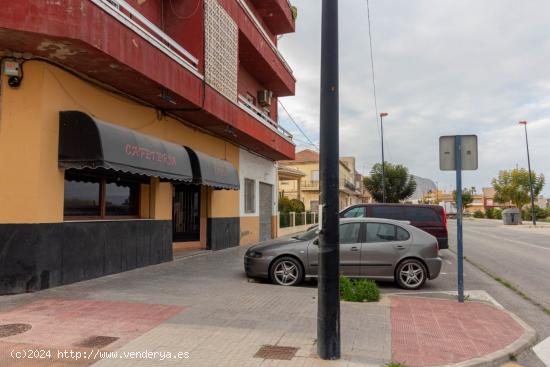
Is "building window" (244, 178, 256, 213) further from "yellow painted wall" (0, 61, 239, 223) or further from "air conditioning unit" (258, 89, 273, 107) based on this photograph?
"yellow painted wall" (0, 61, 239, 223)

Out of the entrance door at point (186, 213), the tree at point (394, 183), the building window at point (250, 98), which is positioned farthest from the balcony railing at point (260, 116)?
the tree at point (394, 183)

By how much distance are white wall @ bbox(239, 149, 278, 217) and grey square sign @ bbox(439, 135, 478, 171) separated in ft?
38.4

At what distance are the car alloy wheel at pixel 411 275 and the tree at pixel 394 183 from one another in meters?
45.2

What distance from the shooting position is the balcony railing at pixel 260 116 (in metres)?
16.5

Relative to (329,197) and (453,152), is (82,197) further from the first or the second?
(453,152)

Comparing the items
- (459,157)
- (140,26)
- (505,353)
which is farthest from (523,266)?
(140,26)

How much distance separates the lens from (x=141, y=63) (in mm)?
9484

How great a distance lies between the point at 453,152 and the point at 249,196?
43.1 feet

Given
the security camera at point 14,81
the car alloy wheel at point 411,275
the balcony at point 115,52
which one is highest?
the balcony at point 115,52

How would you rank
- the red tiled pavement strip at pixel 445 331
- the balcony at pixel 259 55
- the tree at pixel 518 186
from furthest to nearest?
the tree at pixel 518 186 < the balcony at pixel 259 55 < the red tiled pavement strip at pixel 445 331

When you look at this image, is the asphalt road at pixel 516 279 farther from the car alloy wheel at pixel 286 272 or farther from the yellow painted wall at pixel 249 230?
the yellow painted wall at pixel 249 230

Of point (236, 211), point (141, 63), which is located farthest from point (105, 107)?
point (236, 211)

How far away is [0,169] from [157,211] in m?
4.70

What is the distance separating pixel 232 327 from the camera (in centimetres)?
624
